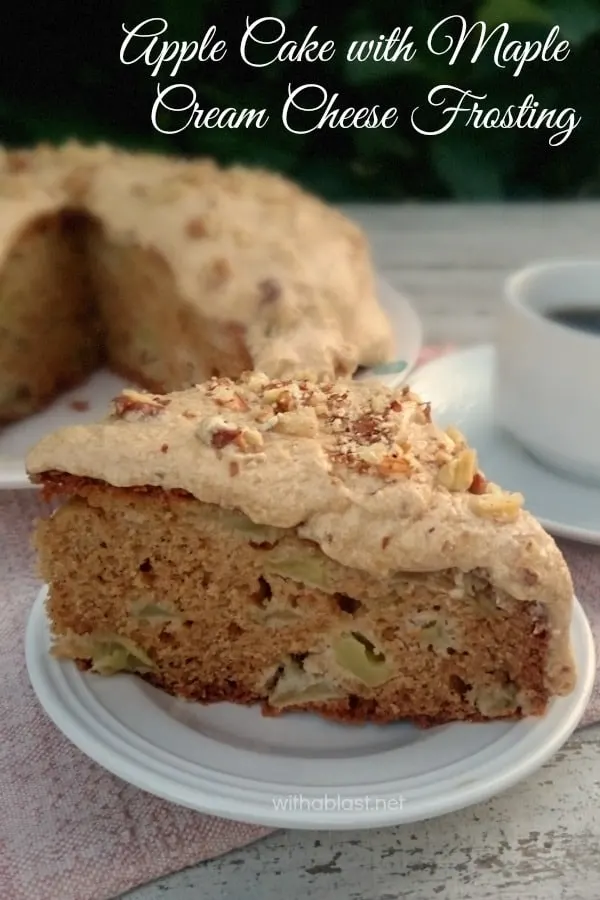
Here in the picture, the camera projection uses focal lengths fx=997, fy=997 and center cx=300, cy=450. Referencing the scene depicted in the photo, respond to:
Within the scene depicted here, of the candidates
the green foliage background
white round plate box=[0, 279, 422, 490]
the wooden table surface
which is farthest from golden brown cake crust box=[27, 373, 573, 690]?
the green foliage background

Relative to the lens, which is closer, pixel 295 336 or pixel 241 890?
pixel 241 890

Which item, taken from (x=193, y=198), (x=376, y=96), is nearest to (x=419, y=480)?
(x=376, y=96)

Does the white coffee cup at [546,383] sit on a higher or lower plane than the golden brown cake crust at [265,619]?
higher

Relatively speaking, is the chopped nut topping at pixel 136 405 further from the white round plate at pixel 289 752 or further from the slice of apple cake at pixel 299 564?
the white round plate at pixel 289 752

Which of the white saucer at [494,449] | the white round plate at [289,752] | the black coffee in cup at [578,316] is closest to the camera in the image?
the white round plate at [289,752]

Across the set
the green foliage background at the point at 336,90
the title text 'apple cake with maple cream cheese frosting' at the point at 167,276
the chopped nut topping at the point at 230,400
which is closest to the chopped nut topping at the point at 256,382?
the chopped nut topping at the point at 230,400

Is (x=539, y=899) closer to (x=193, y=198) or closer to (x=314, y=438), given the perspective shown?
(x=314, y=438)
